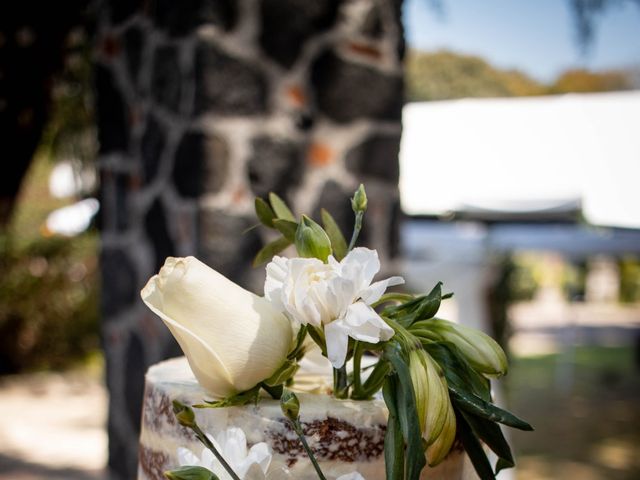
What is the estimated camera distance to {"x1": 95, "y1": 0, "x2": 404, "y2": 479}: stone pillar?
150cm

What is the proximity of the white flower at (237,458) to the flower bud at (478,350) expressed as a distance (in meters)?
0.15

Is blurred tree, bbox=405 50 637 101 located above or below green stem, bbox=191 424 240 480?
above

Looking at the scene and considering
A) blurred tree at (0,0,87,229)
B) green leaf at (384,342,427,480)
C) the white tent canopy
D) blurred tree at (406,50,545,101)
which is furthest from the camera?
blurred tree at (406,50,545,101)

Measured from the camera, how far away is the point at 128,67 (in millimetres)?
1811

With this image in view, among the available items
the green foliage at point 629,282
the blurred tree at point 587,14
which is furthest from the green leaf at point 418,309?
the green foliage at point 629,282

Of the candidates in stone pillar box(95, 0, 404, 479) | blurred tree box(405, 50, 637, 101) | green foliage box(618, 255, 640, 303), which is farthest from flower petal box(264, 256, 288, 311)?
Result: green foliage box(618, 255, 640, 303)

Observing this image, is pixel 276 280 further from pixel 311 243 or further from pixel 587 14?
pixel 587 14

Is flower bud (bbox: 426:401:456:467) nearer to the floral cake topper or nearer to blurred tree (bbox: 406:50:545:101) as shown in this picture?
the floral cake topper

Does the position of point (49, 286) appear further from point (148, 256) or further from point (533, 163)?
point (148, 256)

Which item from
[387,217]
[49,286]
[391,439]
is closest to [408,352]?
[391,439]

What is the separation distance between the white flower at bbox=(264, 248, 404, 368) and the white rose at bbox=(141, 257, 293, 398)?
30 millimetres

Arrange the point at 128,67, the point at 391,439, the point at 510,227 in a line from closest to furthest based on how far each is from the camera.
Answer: the point at 391,439 < the point at 128,67 < the point at 510,227

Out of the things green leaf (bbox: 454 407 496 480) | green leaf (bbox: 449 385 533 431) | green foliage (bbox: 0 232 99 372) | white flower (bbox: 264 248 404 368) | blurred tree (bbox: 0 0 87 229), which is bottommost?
green foliage (bbox: 0 232 99 372)

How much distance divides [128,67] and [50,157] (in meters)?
2.69
